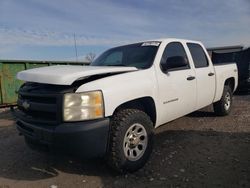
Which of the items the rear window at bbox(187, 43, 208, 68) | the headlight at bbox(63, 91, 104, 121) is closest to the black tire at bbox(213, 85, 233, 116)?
the rear window at bbox(187, 43, 208, 68)

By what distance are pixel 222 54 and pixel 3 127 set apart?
388 inches

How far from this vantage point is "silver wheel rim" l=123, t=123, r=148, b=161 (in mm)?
3842

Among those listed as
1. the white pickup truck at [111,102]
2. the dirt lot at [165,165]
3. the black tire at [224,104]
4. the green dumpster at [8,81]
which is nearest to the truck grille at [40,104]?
the white pickup truck at [111,102]

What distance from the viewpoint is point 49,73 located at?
12.1 ft

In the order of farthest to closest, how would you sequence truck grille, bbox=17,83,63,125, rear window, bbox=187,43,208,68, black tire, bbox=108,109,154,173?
1. rear window, bbox=187,43,208,68
2. black tire, bbox=108,109,154,173
3. truck grille, bbox=17,83,63,125

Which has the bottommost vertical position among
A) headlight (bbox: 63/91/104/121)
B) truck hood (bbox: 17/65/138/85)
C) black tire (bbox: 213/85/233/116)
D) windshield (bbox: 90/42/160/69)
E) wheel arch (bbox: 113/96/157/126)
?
black tire (bbox: 213/85/233/116)

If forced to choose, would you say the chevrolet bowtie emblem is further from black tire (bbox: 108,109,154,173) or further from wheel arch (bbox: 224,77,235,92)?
wheel arch (bbox: 224,77,235,92)

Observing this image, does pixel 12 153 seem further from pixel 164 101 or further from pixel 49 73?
pixel 164 101

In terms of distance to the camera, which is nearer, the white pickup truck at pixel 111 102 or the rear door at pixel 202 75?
the white pickup truck at pixel 111 102

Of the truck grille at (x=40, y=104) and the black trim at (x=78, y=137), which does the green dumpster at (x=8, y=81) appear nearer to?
the truck grille at (x=40, y=104)

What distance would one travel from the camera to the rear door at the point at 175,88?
4.52 m

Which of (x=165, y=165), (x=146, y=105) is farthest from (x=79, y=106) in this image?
(x=165, y=165)

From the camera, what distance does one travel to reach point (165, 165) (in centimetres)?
416

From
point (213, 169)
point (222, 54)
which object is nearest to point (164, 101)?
point (213, 169)
